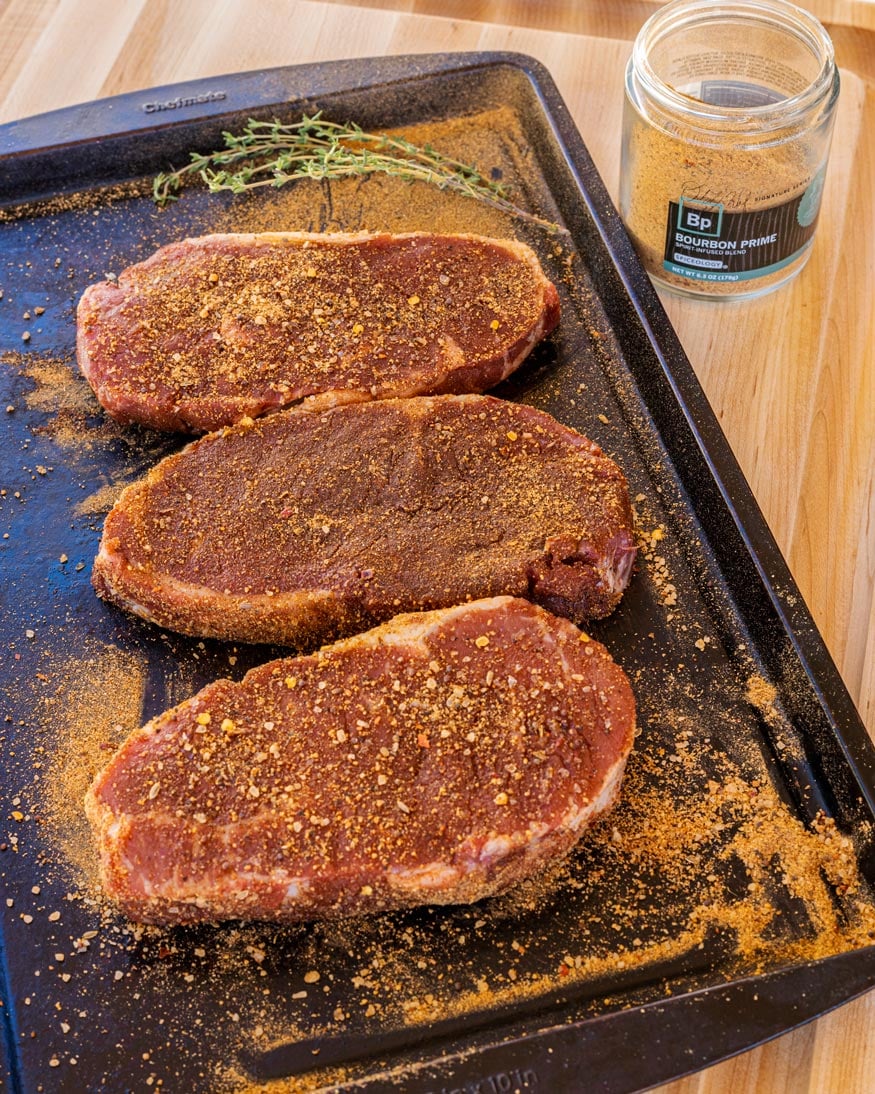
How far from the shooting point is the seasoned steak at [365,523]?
2574mm

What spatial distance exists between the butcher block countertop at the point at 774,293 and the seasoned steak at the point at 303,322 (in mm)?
653

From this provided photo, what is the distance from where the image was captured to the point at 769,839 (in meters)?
2.41

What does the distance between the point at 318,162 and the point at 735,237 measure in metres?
1.22

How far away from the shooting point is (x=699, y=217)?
9.96 ft

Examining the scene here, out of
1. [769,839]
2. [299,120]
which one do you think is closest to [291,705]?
[769,839]

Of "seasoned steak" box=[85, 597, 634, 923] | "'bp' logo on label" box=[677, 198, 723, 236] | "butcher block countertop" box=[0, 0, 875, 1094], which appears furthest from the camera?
"'bp' logo on label" box=[677, 198, 723, 236]

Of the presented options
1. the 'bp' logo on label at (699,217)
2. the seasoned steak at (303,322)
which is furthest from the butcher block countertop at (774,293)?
the seasoned steak at (303,322)

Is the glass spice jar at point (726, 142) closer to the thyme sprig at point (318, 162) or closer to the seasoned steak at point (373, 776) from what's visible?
the thyme sprig at point (318, 162)

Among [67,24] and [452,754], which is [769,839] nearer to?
[452,754]

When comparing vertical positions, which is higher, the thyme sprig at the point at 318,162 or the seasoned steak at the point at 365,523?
the thyme sprig at the point at 318,162

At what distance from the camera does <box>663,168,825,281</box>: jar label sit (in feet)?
9.90

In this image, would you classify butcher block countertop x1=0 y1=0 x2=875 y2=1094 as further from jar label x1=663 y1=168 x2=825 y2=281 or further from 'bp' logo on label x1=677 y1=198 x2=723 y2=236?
'bp' logo on label x1=677 y1=198 x2=723 y2=236

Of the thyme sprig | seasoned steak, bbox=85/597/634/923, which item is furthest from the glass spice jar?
seasoned steak, bbox=85/597/634/923

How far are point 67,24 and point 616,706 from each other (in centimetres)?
307
